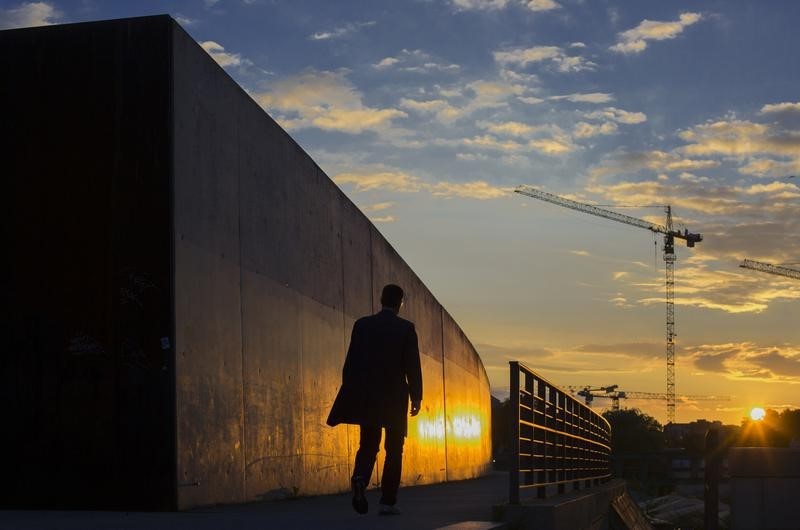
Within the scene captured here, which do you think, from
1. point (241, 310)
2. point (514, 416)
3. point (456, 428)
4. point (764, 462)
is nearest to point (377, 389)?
point (514, 416)

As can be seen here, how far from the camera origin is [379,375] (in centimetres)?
883

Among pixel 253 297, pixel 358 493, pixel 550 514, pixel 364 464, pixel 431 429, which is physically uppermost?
pixel 253 297

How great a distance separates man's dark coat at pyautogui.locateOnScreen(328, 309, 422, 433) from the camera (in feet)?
28.9

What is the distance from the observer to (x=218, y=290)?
37.0 ft

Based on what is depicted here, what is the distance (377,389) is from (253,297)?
157 inches

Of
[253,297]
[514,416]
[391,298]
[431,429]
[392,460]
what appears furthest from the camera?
[431,429]

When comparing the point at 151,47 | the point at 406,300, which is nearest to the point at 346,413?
the point at 151,47

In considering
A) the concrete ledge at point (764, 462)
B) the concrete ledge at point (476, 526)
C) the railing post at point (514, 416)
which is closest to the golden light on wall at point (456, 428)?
the concrete ledge at point (764, 462)

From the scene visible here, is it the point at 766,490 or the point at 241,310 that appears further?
the point at 766,490

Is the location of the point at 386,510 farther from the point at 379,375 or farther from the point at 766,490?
the point at 766,490

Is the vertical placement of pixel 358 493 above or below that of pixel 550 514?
above

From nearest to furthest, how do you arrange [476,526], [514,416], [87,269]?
1. [476,526]
2. [514,416]
3. [87,269]

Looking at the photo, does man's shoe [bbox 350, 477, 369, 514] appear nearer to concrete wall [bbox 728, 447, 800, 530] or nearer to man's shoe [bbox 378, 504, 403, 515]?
man's shoe [bbox 378, 504, 403, 515]

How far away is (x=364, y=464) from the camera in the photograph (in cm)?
879
